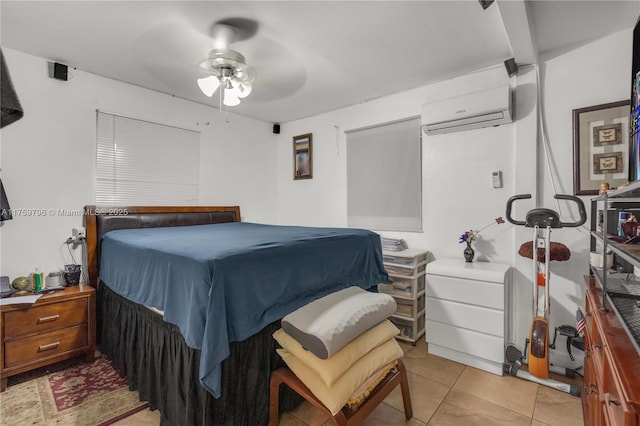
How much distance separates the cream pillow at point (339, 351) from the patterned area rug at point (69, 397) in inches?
46.8

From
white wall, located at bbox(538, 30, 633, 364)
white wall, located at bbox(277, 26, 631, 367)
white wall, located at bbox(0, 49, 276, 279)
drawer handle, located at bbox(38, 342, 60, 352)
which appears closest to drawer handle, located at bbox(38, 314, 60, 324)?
drawer handle, located at bbox(38, 342, 60, 352)

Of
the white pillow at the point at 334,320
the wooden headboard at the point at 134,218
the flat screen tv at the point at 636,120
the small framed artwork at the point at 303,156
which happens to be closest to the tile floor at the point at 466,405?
the white pillow at the point at 334,320

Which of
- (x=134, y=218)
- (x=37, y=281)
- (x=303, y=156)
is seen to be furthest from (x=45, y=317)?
(x=303, y=156)

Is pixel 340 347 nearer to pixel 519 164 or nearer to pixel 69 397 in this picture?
pixel 69 397

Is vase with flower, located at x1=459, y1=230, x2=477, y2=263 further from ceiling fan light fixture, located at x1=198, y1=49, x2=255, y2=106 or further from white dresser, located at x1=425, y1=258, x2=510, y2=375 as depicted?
ceiling fan light fixture, located at x1=198, y1=49, x2=255, y2=106

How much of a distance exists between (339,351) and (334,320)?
0.15 meters

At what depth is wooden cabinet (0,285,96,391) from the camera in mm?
2113

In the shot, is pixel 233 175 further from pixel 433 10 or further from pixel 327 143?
pixel 433 10

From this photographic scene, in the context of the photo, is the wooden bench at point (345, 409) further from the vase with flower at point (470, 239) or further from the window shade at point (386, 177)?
the window shade at point (386, 177)

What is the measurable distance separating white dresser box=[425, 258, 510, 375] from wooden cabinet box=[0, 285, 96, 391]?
2881mm

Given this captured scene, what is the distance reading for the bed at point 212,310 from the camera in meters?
1.43

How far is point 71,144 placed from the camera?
110 inches

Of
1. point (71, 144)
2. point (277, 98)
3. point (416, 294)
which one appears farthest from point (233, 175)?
point (416, 294)

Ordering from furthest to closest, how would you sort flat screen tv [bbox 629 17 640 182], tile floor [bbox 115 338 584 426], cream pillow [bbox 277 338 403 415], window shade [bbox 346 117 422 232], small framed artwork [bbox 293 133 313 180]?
small framed artwork [bbox 293 133 313 180]
window shade [bbox 346 117 422 232]
tile floor [bbox 115 338 584 426]
flat screen tv [bbox 629 17 640 182]
cream pillow [bbox 277 338 403 415]
